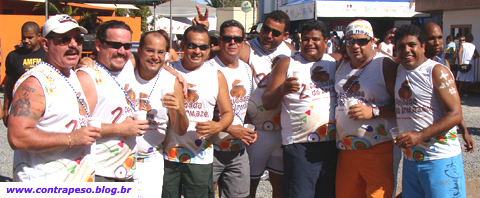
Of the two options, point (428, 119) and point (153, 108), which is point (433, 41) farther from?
point (153, 108)

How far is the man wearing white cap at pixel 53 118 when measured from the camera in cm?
240

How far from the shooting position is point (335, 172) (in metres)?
3.96

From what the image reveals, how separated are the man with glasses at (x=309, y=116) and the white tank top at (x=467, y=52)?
1099 cm

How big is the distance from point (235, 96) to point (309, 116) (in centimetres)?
76

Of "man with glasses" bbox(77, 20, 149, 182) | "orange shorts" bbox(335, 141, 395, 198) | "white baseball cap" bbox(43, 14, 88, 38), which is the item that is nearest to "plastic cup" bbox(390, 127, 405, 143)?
"orange shorts" bbox(335, 141, 395, 198)

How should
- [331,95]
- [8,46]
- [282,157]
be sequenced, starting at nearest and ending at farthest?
[331,95], [282,157], [8,46]

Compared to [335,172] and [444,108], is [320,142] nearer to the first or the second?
[335,172]

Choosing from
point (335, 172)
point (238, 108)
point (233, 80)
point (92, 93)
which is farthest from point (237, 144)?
point (92, 93)

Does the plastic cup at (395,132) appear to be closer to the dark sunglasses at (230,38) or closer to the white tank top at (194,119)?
the white tank top at (194,119)

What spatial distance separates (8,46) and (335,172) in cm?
1267

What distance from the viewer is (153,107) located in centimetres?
347

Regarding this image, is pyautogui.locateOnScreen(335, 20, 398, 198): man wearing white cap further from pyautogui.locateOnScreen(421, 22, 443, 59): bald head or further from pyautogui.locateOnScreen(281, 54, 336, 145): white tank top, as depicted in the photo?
pyautogui.locateOnScreen(421, 22, 443, 59): bald head

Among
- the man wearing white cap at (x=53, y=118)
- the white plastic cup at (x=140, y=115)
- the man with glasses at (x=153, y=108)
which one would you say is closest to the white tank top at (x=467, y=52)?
the man with glasses at (x=153, y=108)

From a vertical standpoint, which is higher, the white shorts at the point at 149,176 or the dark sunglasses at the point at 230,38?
the dark sunglasses at the point at 230,38
